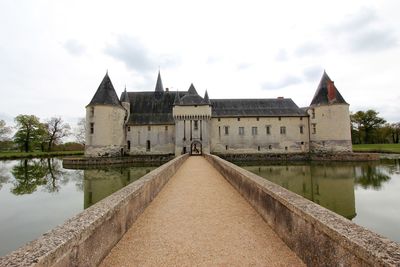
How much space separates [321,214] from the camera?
8.13 ft

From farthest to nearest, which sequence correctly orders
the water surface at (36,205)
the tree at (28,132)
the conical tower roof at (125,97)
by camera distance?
the tree at (28,132), the conical tower roof at (125,97), the water surface at (36,205)

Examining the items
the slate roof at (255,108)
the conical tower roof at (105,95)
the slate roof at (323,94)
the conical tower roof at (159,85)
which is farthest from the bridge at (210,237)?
the conical tower roof at (159,85)

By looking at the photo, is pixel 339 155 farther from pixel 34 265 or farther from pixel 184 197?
pixel 34 265

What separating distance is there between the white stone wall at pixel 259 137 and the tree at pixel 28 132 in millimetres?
33966

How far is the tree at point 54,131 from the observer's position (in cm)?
4488

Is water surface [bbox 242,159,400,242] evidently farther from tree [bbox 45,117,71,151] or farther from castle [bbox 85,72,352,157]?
tree [bbox 45,117,71,151]

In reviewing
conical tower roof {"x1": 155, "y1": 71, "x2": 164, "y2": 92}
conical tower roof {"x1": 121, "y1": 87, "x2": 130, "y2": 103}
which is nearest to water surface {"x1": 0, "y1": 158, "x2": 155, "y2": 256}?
conical tower roof {"x1": 121, "y1": 87, "x2": 130, "y2": 103}

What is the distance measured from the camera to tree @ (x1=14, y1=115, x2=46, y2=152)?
4200 cm

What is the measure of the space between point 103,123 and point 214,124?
1361cm

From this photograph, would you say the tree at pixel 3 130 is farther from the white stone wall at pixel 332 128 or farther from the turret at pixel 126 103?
the white stone wall at pixel 332 128

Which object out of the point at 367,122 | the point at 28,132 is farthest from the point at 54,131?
the point at 367,122

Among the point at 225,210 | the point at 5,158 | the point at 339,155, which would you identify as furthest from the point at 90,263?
the point at 5,158

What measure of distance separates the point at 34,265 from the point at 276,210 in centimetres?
304

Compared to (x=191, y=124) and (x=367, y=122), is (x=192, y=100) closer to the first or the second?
(x=191, y=124)
